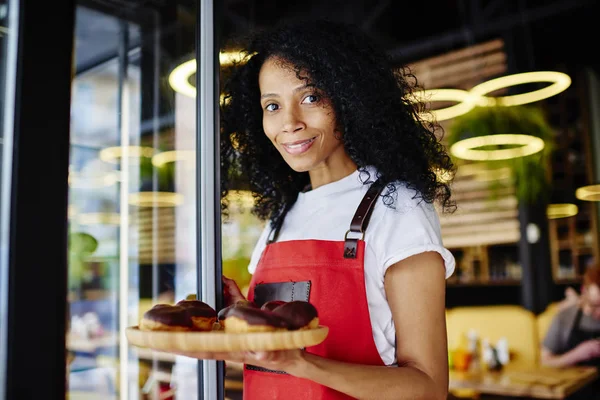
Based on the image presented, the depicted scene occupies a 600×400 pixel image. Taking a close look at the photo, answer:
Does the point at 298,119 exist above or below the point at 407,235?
above

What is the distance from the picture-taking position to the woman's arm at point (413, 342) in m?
1.11

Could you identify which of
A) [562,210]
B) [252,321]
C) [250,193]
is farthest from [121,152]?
[562,210]

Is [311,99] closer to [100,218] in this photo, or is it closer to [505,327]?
[100,218]

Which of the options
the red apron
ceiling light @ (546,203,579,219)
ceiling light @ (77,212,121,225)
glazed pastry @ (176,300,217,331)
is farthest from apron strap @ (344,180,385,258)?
ceiling light @ (546,203,579,219)

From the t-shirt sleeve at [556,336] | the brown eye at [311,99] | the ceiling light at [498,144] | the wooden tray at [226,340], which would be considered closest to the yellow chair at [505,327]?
the t-shirt sleeve at [556,336]

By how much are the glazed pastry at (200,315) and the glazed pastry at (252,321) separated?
0.08 metres

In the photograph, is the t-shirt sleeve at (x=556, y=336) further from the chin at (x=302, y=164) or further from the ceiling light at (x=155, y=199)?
the chin at (x=302, y=164)

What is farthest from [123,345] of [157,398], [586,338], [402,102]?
[586,338]

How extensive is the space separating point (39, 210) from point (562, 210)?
5.90 metres

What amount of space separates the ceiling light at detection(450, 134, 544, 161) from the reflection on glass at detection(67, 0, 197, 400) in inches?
87.2

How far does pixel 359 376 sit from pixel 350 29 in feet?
2.90

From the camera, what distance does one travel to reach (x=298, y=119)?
1.38 meters

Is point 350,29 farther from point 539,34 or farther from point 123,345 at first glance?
point 539,34

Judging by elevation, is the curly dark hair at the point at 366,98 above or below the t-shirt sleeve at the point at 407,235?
above
